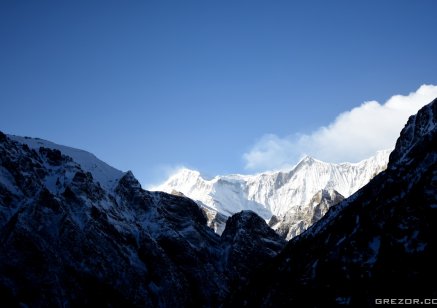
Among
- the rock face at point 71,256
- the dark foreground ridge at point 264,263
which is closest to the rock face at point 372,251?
the dark foreground ridge at point 264,263

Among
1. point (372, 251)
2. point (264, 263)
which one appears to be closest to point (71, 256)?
point (264, 263)

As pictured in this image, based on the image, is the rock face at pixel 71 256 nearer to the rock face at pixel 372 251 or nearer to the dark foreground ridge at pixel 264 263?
the dark foreground ridge at pixel 264 263

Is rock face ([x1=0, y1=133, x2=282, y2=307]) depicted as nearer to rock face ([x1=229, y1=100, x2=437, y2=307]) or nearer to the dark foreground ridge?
the dark foreground ridge

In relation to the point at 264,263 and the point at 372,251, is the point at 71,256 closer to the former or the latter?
the point at 264,263

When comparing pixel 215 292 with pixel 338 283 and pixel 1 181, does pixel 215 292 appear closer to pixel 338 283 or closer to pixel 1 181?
pixel 1 181

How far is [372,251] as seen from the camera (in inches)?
4077

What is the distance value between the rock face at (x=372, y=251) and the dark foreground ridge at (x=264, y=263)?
0.74ft

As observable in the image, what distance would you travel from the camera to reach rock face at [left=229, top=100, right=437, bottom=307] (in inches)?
3711

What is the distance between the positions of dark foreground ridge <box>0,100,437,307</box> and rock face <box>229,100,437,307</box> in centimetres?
23

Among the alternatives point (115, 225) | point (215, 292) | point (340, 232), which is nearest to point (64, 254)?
point (115, 225)

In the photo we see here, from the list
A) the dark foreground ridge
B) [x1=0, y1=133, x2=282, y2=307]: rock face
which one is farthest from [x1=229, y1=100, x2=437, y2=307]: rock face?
[x1=0, y1=133, x2=282, y2=307]: rock face

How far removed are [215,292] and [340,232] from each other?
8832 centimetres

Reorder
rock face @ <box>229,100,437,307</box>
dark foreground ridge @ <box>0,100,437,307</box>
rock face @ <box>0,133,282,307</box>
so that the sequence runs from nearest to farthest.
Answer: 1. rock face @ <box>229,100,437,307</box>
2. dark foreground ridge @ <box>0,100,437,307</box>
3. rock face @ <box>0,133,282,307</box>

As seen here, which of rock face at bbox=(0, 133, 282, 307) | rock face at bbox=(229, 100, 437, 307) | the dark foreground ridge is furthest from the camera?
rock face at bbox=(0, 133, 282, 307)
